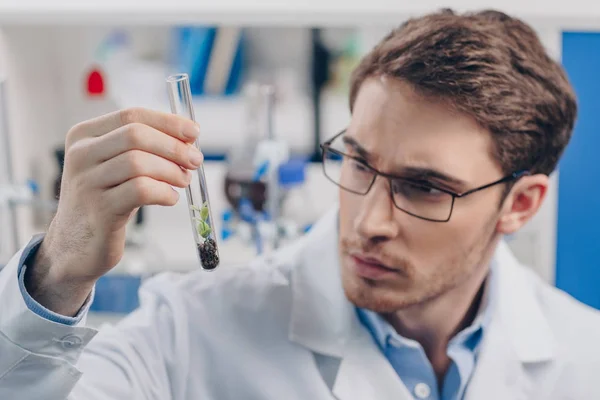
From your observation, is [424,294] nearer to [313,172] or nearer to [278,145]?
[278,145]

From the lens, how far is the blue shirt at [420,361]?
1557mm

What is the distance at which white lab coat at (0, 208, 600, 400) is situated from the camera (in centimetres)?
148

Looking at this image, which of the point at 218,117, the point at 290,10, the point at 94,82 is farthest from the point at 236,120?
the point at 290,10

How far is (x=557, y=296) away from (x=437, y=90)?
571 mm

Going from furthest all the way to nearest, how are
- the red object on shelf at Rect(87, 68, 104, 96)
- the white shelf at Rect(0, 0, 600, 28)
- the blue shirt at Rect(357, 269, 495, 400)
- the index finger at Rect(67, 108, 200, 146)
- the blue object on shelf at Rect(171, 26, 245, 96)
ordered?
the blue object on shelf at Rect(171, 26, 245, 96)
the red object on shelf at Rect(87, 68, 104, 96)
the white shelf at Rect(0, 0, 600, 28)
the blue shirt at Rect(357, 269, 495, 400)
the index finger at Rect(67, 108, 200, 146)

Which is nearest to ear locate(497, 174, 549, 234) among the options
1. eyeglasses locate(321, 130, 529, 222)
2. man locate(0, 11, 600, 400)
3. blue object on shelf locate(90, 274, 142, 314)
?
man locate(0, 11, 600, 400)

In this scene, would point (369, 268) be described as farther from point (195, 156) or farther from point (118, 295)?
point (118, 295)

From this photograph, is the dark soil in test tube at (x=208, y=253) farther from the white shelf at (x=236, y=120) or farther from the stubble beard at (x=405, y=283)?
the white shelf at (x=236, y=120)

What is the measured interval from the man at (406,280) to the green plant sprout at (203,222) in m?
0.35

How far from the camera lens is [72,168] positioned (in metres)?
1.08

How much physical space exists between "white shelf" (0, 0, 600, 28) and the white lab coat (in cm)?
47

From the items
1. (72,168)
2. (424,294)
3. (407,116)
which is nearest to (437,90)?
(407,116)

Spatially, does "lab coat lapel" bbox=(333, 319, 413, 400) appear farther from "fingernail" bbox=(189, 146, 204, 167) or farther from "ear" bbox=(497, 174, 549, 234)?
"fingernail" bbox=(189, 146, 204, 167)

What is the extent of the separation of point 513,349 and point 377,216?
16.3 inches
